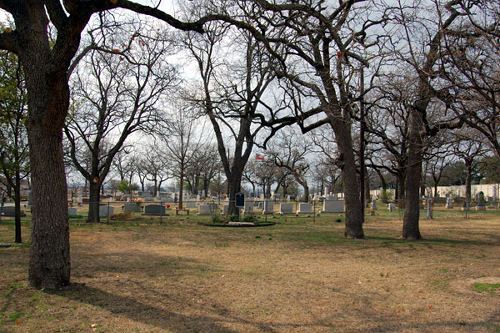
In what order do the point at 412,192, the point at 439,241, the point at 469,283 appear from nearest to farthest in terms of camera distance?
1. the point at 469,283
2. the point at 439,241
3. the point at 412,192

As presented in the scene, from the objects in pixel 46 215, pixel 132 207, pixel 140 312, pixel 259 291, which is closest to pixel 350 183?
pixel 259 291

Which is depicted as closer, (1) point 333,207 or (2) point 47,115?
(2) point 47,115

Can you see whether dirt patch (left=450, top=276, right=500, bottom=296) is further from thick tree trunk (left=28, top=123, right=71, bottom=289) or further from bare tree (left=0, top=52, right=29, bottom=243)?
bare tree (left=0, top=52, right=29, bottom=243)

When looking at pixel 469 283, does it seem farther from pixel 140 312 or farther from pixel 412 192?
pixel 412 192

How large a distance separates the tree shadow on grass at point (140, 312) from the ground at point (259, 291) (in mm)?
14

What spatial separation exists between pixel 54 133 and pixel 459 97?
692 centimetres

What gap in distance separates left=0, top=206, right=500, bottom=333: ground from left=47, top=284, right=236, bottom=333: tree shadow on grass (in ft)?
0.05

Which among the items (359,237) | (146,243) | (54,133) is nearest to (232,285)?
(54,133)

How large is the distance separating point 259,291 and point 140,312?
7.32 ft

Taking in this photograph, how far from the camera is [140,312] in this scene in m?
6.76

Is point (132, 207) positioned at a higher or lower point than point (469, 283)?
higher

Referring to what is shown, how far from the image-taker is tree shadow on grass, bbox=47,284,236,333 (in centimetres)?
611

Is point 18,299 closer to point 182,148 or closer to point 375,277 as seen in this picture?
point 375,277

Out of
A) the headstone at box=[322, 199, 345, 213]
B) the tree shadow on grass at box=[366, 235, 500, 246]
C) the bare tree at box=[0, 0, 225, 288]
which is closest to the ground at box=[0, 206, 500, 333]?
the bare tree at box=[0, 0, 225, 288]
